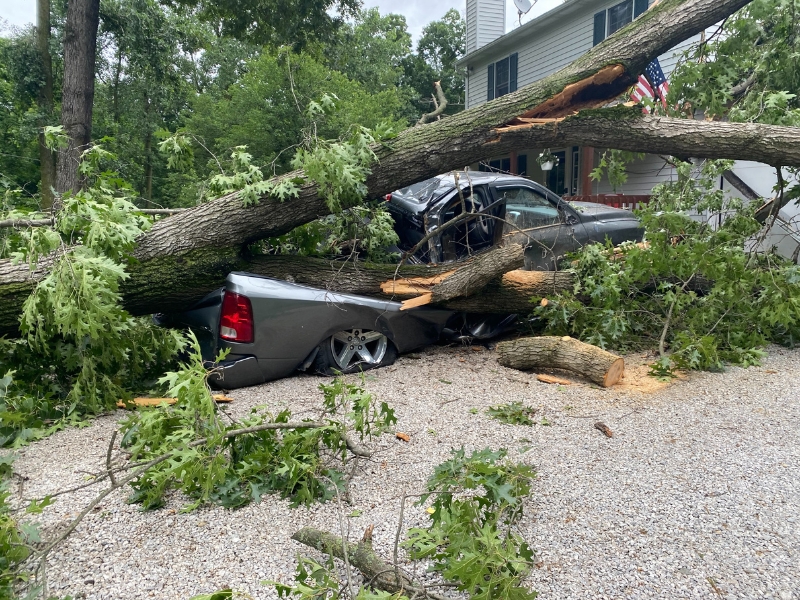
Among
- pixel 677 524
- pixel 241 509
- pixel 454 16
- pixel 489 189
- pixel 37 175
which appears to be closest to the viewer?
pixel 677 524

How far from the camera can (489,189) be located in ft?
22.0

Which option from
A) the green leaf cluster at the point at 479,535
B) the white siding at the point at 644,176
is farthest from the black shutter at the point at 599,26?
the green leaf cluster at the point at 479,535

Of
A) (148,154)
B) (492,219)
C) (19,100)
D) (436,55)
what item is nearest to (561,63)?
(492,219)

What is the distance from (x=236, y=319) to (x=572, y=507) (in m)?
3.01

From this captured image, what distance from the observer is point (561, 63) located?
18031 millimetres

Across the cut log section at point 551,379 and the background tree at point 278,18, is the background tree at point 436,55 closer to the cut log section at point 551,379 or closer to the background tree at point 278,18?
the background tree at point 278,18

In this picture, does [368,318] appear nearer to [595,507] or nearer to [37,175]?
[595,507]

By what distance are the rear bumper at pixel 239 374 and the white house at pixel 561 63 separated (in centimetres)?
948

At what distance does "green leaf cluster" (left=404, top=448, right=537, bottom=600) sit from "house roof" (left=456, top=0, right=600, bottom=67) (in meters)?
17.0

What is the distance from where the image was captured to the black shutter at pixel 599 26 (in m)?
16.1

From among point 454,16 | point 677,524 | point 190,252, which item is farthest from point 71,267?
point 454,16

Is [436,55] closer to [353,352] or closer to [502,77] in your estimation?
[502,77]

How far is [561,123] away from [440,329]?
234 cm

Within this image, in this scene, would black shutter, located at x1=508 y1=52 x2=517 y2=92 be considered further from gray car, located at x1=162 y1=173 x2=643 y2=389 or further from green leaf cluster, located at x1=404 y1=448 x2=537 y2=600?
green leaf cluster, located at x1=404 y1=448 x2=537 y2=600
